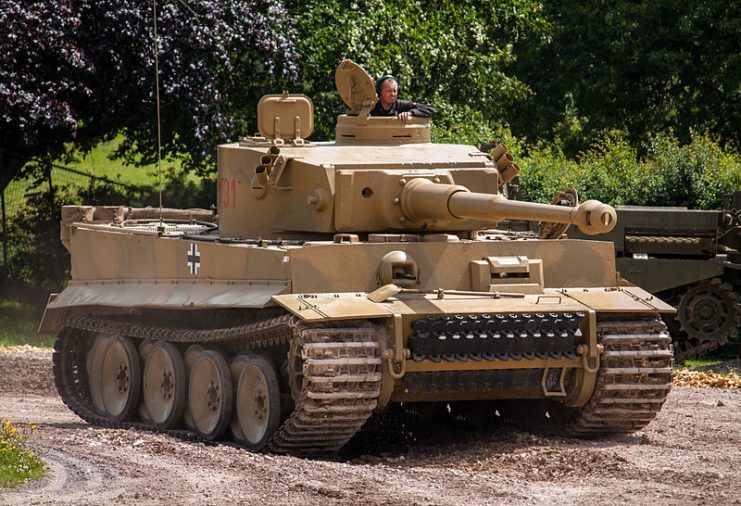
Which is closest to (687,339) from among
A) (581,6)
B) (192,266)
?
(192,266)

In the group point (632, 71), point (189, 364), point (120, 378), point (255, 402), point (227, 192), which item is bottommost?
point (120, 378)

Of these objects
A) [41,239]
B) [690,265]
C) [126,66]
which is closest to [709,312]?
[690,265]

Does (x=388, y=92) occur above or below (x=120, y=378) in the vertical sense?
above

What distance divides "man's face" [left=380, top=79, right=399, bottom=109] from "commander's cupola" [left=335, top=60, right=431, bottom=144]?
19 cm

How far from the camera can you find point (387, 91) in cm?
1414

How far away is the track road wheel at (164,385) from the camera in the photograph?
1362cm

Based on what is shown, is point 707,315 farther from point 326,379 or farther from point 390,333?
point 326,379

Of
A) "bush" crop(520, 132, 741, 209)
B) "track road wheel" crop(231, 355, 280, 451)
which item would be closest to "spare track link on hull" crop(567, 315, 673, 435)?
"track road wheel" crop(231, 355, 280, 451)

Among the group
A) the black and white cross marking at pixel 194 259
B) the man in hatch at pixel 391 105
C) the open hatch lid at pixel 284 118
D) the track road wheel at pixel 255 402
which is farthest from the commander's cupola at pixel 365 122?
the track road wheel at pixel 255 402

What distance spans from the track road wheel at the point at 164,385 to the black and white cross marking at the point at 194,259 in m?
1.05

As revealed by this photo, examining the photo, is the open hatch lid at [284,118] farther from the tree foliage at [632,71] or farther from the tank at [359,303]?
the tree foliage at [632,71]

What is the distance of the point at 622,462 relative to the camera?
434 inches

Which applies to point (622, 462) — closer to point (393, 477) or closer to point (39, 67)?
point (393, 477)

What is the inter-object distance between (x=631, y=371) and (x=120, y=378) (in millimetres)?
5564
